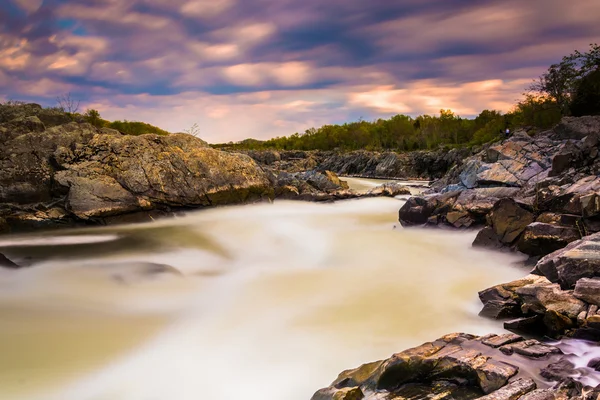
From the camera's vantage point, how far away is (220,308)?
28.1ft

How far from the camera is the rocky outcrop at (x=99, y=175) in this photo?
1603cm

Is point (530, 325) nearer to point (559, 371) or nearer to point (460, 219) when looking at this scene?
point (559, 371)

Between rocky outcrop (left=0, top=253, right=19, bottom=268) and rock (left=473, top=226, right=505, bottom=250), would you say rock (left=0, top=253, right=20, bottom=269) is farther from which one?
rock (left=473, top=226, right=505, bottom=250)

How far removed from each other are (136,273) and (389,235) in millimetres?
9156

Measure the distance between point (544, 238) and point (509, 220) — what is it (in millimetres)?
1957

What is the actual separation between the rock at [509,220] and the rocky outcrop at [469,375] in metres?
7.11

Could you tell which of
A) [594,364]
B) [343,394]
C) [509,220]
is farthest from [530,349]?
[509,220]

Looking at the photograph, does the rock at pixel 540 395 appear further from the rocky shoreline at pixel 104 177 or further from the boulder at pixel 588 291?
the rocky shoreline at pixel 104 177

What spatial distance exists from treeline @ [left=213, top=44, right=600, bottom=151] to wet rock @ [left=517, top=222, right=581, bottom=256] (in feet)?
87.8

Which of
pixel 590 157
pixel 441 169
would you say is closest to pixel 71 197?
pixel 590 157

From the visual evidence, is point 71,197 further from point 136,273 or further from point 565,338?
point 565,338

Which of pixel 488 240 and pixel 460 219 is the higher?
pixel 460 219

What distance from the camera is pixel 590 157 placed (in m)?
15.6

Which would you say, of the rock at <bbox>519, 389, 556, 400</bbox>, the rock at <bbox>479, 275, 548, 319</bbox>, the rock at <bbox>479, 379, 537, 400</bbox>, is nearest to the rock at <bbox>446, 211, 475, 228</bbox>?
the rock at <bbox>479, 275, 548, 319</bbox>
